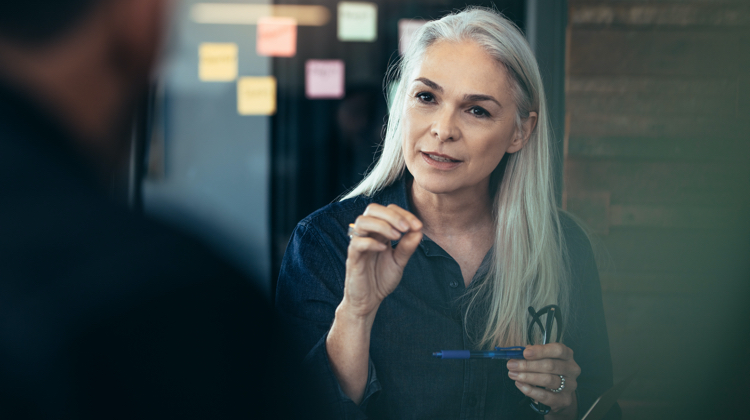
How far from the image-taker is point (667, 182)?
2082 mm

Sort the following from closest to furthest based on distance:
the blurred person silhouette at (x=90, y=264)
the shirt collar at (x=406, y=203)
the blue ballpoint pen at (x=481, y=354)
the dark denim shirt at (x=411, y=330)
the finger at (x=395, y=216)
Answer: the blurred person silhouette at (x=90, y=264), the finger at (x=395, y=216), the blue ballpoint pen at (x=481, y=354), the dark denim shirt at (x=411, y=330), the shirt collar at (x=406, y=203)

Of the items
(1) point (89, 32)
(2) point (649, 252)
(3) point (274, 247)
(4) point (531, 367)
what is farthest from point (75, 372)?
(3) point (274, 247)

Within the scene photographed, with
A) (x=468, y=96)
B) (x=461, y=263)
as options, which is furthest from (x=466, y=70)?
(x=461, y=263)

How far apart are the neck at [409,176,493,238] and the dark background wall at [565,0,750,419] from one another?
63 centimetres

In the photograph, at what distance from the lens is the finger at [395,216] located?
977 millimetres

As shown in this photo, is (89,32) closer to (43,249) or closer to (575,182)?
(43,249)

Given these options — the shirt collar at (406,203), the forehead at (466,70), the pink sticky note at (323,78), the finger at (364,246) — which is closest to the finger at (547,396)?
the shirt collar at (406,203)

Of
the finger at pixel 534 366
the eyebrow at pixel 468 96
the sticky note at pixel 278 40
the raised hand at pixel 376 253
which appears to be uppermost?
the sticky note at pixel 278 40

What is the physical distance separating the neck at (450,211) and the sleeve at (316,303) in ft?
0.98

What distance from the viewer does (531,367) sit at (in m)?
1.20

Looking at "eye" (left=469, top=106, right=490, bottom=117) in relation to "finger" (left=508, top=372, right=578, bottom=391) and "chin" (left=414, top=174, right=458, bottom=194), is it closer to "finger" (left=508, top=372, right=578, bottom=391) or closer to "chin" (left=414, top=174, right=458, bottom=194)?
"chin" (left=414, top=174, right=458, bottom=194)

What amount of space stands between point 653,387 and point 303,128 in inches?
74.9

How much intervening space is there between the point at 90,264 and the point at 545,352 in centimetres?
92

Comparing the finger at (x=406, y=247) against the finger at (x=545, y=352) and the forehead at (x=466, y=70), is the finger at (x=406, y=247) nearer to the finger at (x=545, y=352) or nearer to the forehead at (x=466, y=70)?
the finger at (x=545, y=352)
